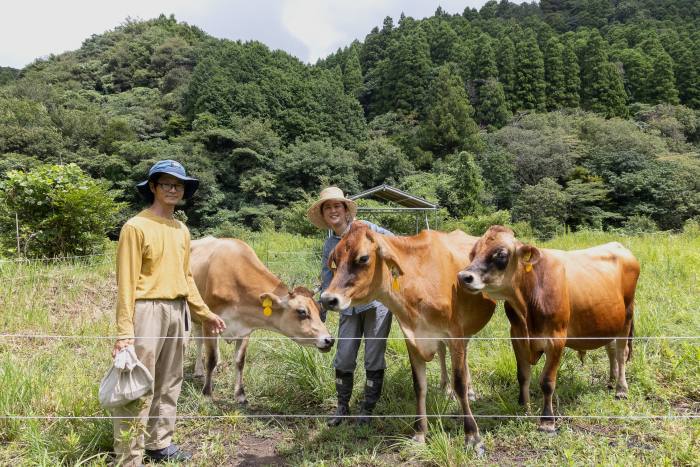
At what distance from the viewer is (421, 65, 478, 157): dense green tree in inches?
1444

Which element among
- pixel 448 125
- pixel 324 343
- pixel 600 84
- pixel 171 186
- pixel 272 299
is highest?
pixel 600 84

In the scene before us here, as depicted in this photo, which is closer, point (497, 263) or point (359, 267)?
point (359, 267)

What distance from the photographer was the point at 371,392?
12.7 ft

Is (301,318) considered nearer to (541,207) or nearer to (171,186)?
(171,186)

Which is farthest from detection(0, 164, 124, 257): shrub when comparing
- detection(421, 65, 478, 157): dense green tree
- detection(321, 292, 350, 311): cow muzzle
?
detection(421, 65, 478, 157): dense green tree

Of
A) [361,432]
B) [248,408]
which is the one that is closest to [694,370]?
[361,432]

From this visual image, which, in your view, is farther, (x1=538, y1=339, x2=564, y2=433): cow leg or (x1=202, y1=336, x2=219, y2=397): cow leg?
(x1=202, y1=336, x2=219, y2=397): cow leg

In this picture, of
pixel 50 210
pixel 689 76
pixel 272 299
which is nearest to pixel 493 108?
pixel 689 76

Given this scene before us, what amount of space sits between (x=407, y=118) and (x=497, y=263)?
4190cm

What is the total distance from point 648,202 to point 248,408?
1122 inches

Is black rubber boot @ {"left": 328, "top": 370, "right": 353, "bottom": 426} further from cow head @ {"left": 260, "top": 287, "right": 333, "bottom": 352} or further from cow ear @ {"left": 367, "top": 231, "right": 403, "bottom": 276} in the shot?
cow ear @ {"left": 367, "top": 231, "right": 403, "bottom": 276}

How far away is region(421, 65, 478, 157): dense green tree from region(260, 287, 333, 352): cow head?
33.8 meters

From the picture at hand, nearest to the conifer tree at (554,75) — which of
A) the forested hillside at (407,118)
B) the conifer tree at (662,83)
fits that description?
the forested hillside at (407,118)

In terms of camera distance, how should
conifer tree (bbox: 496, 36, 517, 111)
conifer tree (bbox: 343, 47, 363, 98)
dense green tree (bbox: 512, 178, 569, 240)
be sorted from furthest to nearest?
conifer tree (bbox: 343, 47, 363, 98) < conifer tree (bbox: 496, 36, 517, 111) < dense green tree (bbox: 512, 178, 569, 240)
